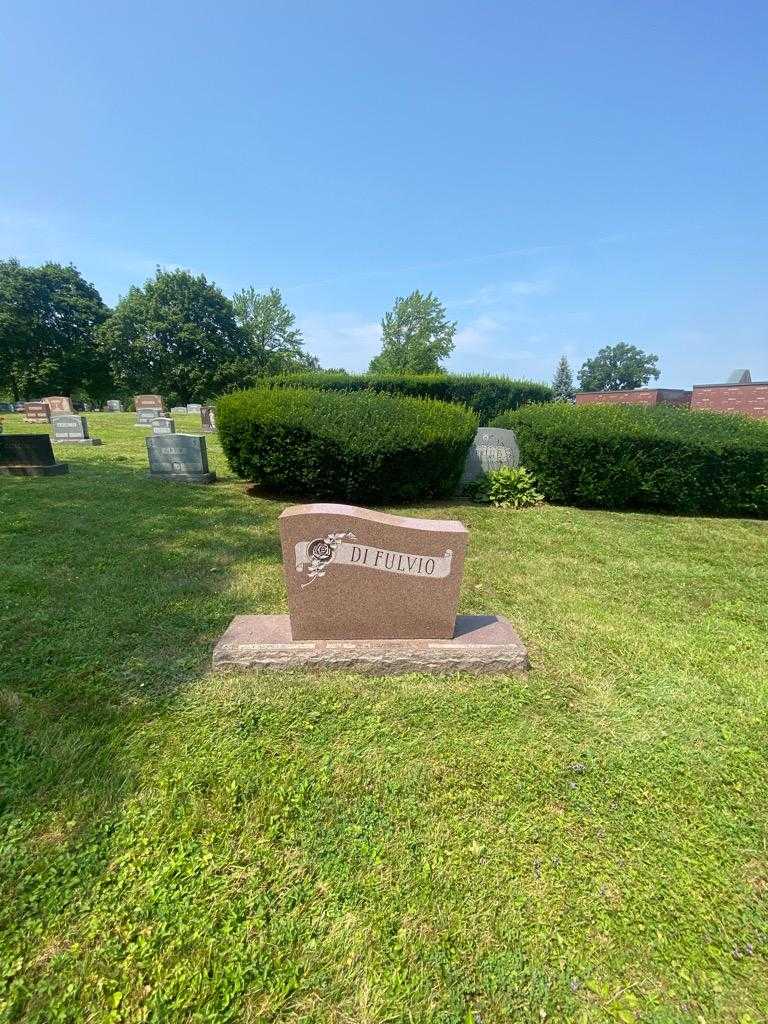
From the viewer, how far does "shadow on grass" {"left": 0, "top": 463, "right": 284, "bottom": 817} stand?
2.00 m

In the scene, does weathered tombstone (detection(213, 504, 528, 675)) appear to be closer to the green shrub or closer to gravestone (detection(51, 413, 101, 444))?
the green shrub

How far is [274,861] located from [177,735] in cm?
85

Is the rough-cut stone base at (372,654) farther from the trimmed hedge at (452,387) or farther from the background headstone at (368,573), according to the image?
the trimmed hedge at (452,387)

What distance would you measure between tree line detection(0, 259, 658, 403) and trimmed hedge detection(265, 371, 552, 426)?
1791 cm

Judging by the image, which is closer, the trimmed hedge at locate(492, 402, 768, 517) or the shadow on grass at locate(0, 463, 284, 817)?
the shadow on grass at locate(0, 463, 284, 817)

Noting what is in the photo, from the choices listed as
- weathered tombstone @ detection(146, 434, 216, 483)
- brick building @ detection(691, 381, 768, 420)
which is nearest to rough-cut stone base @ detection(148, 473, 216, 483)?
weathered tombstone @ detection(146, 434, 216, 483)

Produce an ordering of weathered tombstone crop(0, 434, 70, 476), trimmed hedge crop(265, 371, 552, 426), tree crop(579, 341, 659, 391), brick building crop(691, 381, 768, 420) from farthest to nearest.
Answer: tree crop(579, 341, 659, 391)
brick building crop(691, 381, 768, 420)
trimmed hedge crop(265, 371, 552, 426)
weathered tombstone crop(0, 434, 70, 476)

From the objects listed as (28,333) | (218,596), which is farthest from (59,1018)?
(28,333)

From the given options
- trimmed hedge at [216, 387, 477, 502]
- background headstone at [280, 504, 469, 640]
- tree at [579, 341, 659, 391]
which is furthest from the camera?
tree at [579, 341, 659, 391]

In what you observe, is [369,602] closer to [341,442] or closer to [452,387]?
[341,442]

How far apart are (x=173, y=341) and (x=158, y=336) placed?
1.51m

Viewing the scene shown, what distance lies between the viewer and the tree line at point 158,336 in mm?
36281

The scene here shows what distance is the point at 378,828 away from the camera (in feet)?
5.76

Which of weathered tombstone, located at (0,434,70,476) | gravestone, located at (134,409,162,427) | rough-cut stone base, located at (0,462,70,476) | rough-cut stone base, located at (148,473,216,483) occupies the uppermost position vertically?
gravestone, located at (134,409,162,427)
